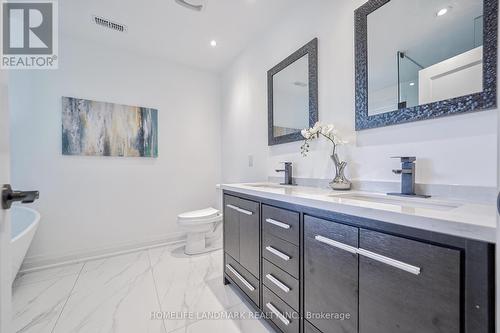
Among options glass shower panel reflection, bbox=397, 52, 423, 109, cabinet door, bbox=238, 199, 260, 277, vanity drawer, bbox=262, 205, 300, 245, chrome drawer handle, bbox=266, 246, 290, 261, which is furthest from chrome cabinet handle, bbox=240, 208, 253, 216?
glass shower panel reflection, bbox=397, 52, 423, 109

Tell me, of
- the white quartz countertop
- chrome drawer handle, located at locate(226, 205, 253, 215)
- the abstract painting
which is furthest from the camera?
the abstract painting

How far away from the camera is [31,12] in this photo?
1.84 metres

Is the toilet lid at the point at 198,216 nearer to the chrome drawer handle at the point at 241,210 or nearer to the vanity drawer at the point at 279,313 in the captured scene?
the chrome drawer handle at the point at 241,210

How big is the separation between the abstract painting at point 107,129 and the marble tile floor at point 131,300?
1283mm

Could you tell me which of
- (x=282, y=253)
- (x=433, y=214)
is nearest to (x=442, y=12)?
(x=433, y=214)

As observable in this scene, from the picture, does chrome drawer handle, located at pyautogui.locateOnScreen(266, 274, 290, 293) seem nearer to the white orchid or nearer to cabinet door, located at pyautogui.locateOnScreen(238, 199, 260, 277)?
cabinet door, located at pyautogui.locateOnScreen(238, 199, 260, 277)

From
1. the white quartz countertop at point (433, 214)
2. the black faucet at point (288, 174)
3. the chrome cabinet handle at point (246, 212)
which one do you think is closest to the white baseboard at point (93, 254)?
the chrome cabinet handle at point (246, 212)

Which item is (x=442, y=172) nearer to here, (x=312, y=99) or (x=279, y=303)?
(x=312, y=99)

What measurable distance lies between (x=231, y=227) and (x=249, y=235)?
0.28 m

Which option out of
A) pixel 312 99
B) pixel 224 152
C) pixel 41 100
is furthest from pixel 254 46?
pixel 41 100

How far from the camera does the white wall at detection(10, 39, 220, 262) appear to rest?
212 centimetres

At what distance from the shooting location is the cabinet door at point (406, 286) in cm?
57

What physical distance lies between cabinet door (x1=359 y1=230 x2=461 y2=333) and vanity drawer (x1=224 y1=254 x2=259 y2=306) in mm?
765

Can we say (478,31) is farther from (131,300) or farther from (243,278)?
(131,300)
